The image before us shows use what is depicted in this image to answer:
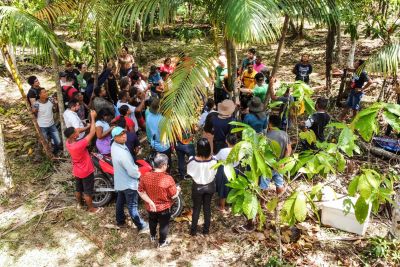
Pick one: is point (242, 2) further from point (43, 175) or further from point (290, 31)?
point (290, 31)

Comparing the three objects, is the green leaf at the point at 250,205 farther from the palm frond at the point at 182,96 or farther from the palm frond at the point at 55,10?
the palm frond at the point at 55,10

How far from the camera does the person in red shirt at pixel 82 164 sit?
525cm

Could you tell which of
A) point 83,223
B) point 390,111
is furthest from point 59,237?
point 390,111

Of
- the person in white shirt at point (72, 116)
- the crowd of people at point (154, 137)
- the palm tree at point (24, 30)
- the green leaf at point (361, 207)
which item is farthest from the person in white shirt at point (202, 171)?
the palm tree at point (24, 30)

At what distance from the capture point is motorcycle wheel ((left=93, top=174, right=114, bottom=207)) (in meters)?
5.89

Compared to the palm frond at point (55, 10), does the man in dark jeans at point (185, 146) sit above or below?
below

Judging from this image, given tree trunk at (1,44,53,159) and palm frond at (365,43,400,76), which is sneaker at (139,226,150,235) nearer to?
tree trunk at (1,44,53,159)

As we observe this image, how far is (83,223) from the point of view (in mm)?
5746

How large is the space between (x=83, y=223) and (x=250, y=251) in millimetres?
2535

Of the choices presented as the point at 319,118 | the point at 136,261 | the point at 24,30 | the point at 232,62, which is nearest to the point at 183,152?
the point at 232,62

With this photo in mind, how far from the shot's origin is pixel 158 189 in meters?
4.64

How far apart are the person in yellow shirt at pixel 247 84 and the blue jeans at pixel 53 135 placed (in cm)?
384

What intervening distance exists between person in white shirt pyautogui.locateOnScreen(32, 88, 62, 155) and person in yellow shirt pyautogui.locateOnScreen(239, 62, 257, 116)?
152 inches

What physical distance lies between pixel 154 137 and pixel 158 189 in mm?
1611
